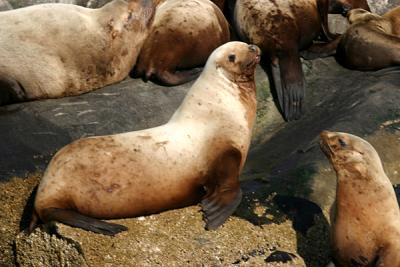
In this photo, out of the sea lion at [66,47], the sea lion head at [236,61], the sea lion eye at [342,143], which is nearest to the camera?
Result: the sea lion eye at [342,143]

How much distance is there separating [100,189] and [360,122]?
2.48m

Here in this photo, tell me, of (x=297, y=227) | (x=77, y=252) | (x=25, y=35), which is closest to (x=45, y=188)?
(x=77, y=252)

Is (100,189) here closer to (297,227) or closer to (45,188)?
(45,188)

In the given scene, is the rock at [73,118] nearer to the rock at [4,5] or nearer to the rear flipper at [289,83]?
the rear flipper at [289,83]

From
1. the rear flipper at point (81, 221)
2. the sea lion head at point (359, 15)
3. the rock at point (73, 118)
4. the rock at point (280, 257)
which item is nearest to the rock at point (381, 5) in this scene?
the sea lion head at point (359, 15)

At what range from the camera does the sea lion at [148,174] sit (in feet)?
19.2

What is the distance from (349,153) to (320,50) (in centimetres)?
343

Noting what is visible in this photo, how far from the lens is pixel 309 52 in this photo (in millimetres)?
9141

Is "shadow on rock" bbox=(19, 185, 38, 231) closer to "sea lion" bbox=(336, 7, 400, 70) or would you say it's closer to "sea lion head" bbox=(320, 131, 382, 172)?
"sea lion head" bbox=(320, 131, 382, 172)

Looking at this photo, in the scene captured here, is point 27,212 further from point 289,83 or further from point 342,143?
point 289,83

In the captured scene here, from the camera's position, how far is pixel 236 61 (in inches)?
278

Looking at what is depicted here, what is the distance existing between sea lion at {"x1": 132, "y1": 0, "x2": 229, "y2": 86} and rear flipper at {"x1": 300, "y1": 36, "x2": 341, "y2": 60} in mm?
969

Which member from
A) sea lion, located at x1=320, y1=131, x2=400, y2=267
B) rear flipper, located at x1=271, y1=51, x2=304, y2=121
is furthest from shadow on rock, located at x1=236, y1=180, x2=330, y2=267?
rear flipper, located at x1=271, y1=51, x2=304, y2=121

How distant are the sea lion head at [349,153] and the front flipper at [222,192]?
63 cm
